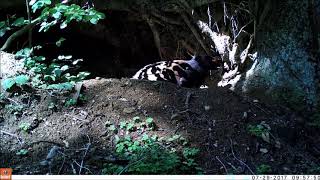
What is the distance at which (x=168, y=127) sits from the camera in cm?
291

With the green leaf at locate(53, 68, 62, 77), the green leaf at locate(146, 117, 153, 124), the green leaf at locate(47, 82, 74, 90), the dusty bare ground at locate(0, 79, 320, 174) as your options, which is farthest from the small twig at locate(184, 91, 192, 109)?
the green leaf at locate(53, 68, 62, 77)

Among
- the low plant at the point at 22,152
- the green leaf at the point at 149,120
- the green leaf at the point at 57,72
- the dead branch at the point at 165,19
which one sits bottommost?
the low plant at the point at 22,152

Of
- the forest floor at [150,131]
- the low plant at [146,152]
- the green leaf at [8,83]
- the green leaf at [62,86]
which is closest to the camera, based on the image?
the low plant at [146,152]

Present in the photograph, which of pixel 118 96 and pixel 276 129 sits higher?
pixel 118 96

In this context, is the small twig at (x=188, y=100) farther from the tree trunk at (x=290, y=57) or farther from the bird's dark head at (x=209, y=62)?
the bird's dark head at (x=209, y=62)

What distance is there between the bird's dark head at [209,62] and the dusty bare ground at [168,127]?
43.2 inches

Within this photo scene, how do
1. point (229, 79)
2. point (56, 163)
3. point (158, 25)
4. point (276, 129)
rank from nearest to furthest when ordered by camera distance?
point (56, 163)
point (276, 129)
point (229, 79)
point (158, 25)

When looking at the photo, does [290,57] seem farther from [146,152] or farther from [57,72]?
[57,72]

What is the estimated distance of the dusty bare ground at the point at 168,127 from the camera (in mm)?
2646

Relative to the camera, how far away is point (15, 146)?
2.70 meters

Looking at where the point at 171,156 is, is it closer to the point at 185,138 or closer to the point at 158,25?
the point at 185,138

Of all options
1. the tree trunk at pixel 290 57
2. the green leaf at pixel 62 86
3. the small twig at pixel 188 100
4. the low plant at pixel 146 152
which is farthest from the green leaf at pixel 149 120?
the tree trunk at pixel 290 57

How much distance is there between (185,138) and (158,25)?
2.64m

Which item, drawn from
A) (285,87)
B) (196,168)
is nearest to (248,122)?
(285,87)
